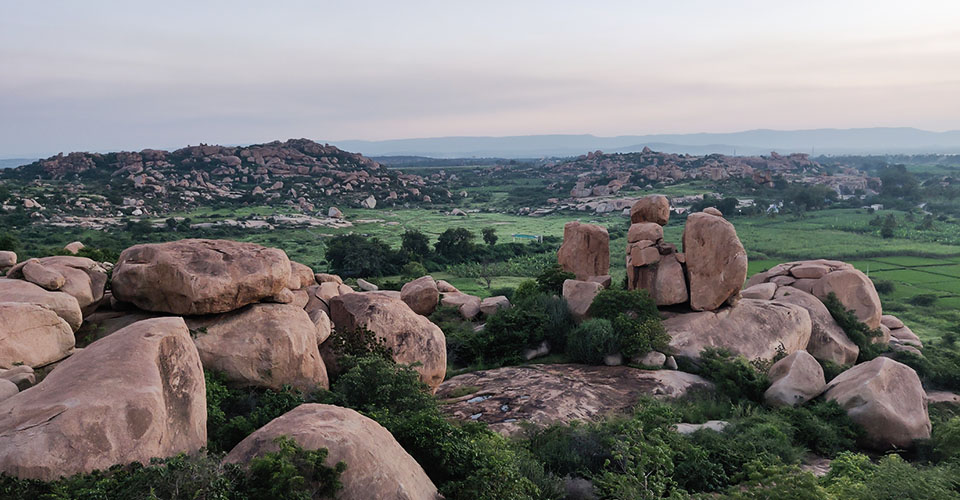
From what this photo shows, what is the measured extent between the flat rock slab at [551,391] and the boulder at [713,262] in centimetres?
377

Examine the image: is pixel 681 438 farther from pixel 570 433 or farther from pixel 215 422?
pixel 215 422

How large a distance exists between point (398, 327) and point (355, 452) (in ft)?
24.6

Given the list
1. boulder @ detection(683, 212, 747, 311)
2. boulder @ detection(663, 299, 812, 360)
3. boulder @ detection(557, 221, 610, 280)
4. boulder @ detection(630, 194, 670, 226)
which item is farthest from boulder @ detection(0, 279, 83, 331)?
boulder @ detection(557, 221, 610, 280)

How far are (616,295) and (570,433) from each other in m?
9.22

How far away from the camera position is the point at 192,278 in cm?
1258

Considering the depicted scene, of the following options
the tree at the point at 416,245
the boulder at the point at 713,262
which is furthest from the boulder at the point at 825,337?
the tree at the point at 416,245

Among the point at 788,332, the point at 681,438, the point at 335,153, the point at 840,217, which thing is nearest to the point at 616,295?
the point at 788,332

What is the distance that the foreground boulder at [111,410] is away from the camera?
7359mm

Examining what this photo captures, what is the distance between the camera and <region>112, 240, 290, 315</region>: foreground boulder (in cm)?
1266

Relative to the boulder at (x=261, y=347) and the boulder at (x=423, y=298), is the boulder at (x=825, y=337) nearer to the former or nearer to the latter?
the boulder at (x=423, y=298)

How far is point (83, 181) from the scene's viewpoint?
331 feet

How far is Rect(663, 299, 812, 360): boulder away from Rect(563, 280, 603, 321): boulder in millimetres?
2776

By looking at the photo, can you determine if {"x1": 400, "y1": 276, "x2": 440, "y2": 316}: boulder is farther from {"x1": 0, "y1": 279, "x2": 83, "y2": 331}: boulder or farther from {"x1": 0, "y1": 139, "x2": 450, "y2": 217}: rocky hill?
{"x1": 0, "y1": 139, "x2": 450, "y2": 217}: rocky hill

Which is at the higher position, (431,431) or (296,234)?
(431,431)
